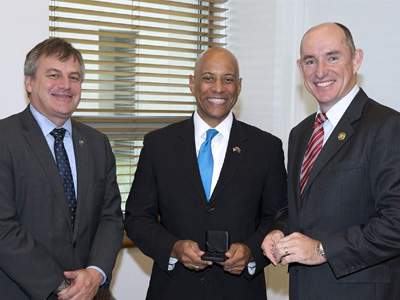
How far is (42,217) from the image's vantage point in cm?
212

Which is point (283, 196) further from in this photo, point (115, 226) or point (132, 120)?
point (132, 120)

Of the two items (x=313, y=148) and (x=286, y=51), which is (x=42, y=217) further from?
(x=286, y=51)

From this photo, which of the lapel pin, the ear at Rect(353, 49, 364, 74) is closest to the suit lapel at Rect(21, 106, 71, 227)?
the lapel pin

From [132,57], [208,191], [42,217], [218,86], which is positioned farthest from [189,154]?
[132,57]

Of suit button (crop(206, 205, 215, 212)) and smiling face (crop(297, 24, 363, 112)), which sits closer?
smiling face (crop(297, 24, 363, 112))

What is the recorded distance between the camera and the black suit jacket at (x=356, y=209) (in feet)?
5.88

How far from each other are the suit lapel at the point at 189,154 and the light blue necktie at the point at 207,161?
38 mm

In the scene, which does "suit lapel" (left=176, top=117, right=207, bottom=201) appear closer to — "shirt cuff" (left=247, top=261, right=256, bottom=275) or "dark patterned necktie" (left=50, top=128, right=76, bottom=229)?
"shirt cuff" (left=247, top=261, right=256, bottom=275)

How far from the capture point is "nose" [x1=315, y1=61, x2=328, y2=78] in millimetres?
2021

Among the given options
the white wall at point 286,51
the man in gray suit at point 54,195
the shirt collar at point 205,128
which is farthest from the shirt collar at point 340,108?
→ the man in gray suit at point 54,195

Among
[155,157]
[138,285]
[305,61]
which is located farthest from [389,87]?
[138,285]

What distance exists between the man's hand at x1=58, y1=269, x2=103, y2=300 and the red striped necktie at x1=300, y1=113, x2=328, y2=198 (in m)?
0.94

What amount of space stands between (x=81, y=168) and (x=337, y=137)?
1.09 m

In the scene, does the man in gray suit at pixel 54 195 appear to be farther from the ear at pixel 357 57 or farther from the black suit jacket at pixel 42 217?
the ear at pixel 357 57
